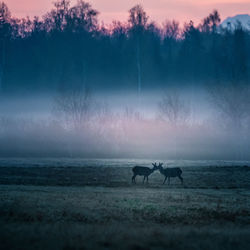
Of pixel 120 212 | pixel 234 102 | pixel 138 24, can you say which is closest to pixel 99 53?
pixel 138 24

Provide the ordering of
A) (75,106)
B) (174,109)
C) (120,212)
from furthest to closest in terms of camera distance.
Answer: (174,109), (75,106), (120,212)

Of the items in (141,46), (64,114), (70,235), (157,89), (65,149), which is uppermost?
(141,46)

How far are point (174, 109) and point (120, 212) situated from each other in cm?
4782

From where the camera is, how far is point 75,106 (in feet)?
225

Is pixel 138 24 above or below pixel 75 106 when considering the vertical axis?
above

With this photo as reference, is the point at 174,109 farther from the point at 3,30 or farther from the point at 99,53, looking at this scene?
the point at 3,30

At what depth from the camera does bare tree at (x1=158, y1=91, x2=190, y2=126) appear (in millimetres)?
70000

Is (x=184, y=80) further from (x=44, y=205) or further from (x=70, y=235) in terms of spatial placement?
(x=70, y=235)

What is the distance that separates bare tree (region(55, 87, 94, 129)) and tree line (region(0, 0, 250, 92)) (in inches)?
205

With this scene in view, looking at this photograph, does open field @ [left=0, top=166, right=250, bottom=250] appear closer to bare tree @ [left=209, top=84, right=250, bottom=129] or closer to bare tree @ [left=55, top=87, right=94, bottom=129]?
bare tree @ [left=209, top=84, right=250, bottom=129]

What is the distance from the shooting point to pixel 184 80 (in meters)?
84.1

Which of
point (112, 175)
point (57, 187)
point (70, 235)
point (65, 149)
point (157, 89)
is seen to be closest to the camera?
point (70, 235)

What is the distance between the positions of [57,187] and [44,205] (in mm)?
8819

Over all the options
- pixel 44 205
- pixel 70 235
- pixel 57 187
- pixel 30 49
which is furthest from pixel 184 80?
pixel 70 235
